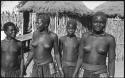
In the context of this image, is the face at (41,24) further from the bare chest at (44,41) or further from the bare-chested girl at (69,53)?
the bare-chested girl at (69,53)

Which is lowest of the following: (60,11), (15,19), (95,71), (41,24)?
(95,71)

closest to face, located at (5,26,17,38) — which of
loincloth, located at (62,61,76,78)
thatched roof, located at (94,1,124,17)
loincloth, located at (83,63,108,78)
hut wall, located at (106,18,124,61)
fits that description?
loincloth, located at (62,61,76,78)

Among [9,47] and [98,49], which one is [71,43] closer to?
[98,49]

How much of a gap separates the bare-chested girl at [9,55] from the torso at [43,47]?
30cm

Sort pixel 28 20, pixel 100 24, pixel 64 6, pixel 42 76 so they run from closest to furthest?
pixel 100 24 < pixel 42 76 < pixel 64 6 < pixel 28 20

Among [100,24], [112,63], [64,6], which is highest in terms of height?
[64,6]

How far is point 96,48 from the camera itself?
10.1 feet

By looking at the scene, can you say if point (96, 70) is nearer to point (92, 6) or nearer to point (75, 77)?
point (75, 77)

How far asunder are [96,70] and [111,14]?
7.63 meters

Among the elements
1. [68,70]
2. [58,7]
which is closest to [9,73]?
[68,70]

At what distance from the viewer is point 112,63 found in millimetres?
3109

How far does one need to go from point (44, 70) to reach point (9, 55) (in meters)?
0.57

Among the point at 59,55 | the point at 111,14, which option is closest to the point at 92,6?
the point at 111,14

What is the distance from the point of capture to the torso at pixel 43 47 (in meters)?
3.58
